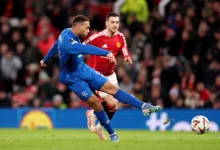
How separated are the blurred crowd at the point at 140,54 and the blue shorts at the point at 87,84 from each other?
787 centimetres

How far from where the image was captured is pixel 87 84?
13.4m

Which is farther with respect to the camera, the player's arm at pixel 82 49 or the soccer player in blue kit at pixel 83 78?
the soccer player in blue kit at pixel 83 78

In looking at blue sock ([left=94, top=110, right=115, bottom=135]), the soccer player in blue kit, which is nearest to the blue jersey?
the soccer player in blue kit

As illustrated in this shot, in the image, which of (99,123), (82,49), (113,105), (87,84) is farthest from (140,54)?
(82,49)

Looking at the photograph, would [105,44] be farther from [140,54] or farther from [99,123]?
[140,54]

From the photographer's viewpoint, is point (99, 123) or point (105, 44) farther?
point (105, 44)

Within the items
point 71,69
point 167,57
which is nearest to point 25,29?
point 167,57

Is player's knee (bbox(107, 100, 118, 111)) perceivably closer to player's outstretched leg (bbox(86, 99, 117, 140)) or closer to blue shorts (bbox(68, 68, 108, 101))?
player's outstretched leg (bbox(86, 99, 117, 140))

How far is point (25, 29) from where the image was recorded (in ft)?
76.6

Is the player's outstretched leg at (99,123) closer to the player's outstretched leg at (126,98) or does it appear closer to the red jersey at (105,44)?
the red jersey at (105,44)

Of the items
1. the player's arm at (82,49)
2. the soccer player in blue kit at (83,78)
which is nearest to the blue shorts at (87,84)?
the soccer player in blue kit at (83,78)

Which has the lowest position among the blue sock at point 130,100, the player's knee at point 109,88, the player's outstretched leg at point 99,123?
the player's outstretched leg at point 99,123

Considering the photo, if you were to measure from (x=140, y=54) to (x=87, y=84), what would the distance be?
378 inches

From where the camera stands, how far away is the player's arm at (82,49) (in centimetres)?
1260
